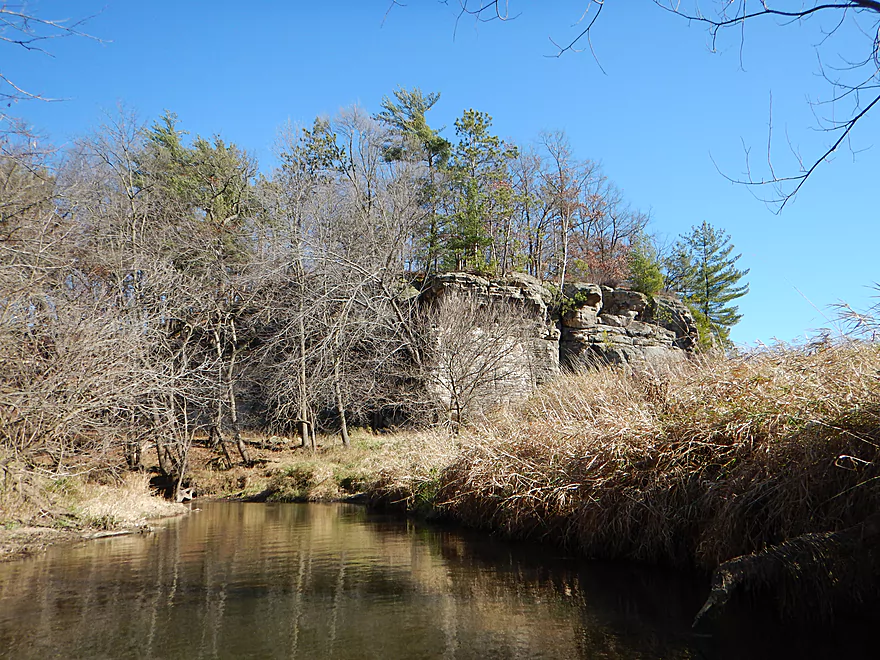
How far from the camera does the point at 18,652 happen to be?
16.1ft

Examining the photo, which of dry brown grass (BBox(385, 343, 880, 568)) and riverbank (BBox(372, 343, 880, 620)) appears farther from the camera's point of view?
dry brown grass (BBox(385, 343, 880, 568))

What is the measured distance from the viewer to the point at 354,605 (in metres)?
6.23

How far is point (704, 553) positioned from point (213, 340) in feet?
70.0

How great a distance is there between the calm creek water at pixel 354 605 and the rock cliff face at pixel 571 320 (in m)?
13.8

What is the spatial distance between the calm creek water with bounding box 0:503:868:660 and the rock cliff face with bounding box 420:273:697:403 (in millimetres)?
13755

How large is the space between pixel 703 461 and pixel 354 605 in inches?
163

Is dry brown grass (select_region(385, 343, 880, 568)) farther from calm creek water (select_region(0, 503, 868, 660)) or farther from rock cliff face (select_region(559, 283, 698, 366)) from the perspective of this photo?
rock cliff face (select_region(559, 283, 698, 366))

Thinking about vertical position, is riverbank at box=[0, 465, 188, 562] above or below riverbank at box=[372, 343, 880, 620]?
below

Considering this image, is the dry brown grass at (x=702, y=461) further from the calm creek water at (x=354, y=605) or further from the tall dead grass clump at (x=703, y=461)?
the calm creek water at (x=354, y=605)

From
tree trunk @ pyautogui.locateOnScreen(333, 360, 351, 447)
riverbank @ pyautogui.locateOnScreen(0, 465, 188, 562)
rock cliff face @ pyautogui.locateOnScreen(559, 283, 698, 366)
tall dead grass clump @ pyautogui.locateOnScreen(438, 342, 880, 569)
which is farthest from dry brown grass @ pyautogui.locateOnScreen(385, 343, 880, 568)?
rock cliff face @ pyautogui.locateOnScreen(559, 283, 698, 366)

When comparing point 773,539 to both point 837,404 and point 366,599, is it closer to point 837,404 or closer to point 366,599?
point 837,404

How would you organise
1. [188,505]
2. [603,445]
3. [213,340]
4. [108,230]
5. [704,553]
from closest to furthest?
[704,553] < [603,445] < [188,505] < [108,230] < [213,340]

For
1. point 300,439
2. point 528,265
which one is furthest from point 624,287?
point 300,439

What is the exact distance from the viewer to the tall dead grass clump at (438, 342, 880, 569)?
208 inches
